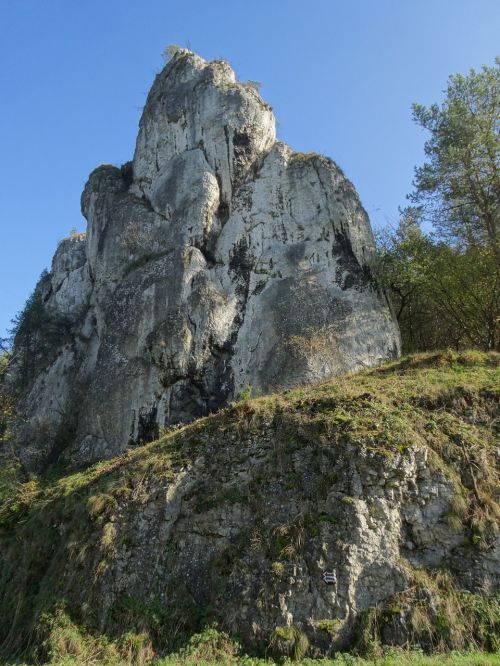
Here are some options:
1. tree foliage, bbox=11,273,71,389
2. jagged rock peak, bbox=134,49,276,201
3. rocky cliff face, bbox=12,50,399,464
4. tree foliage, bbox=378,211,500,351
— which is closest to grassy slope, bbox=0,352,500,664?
rocky cliff face, bbox=12,50,399,464

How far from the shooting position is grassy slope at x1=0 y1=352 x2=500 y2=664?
12273mm

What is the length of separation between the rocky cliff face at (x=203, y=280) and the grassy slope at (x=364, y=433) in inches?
171

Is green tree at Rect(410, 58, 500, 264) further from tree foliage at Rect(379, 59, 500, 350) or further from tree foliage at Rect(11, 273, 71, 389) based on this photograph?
tree foliage at Rect(11, 273, 71, 389)

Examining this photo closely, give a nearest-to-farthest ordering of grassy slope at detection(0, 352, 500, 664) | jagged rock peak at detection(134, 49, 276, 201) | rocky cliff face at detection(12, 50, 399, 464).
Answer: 1. grassy slope at detection(0, 352, 500, 664)
2. rocky cliff face at detection(12, 50, 399, 464)
3. jagged rock peak at detection(134, 49, 276, 201)

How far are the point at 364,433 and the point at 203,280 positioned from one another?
12137mm

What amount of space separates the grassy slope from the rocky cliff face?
4.34 meters

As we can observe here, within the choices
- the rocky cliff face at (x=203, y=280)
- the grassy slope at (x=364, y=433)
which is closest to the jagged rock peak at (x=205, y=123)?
the rocky cliff face at (x=203, y=280)

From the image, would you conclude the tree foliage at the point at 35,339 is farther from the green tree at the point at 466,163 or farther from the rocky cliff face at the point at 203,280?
the green tree at the point at 466,163

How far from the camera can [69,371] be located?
86.9 ft

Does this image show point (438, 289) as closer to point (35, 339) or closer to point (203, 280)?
point (203, 280)

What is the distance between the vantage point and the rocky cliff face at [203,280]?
21.1 metres

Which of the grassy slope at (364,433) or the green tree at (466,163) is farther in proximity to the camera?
the green tree at (466,163)

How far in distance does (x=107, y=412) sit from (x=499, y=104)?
1979 centimetres

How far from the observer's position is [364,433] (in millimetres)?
12930
